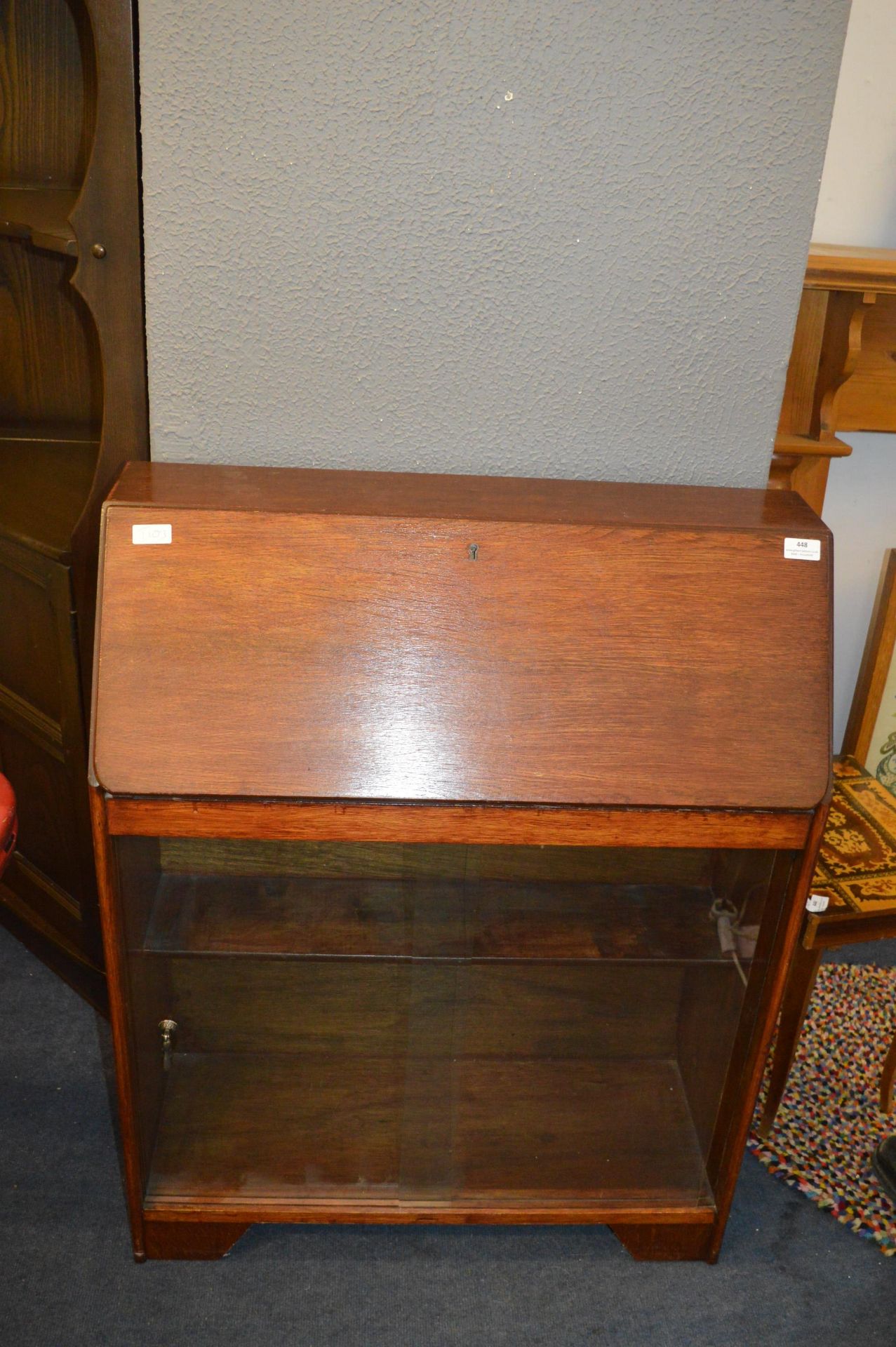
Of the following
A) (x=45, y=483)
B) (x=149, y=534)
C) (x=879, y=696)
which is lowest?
(x=879, y=696)

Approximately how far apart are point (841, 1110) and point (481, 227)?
1.60m

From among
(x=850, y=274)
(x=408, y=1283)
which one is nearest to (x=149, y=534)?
(x=408, y=1283)

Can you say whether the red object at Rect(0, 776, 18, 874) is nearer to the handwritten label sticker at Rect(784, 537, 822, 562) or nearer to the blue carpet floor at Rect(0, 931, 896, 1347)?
the blue carpet floor at Rect(0, 931, 896, 1347)

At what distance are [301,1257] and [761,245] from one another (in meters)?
1.60

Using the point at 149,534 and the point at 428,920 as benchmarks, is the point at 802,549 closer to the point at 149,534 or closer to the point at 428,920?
the point at 428,920

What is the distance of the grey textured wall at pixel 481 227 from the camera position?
134cm

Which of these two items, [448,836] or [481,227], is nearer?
[448,836]

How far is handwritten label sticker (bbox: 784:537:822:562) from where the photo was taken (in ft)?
4.48

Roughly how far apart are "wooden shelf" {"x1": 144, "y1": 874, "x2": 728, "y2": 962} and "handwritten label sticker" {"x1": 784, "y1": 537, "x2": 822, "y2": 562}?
0.49 metres

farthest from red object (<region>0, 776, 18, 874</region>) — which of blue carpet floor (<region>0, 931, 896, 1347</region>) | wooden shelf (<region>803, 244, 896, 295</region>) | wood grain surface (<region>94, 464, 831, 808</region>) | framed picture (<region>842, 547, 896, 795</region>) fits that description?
framed picture (<region>842, 547, 896, 795</region>)

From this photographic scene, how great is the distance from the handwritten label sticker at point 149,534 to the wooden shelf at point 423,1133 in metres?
→ 0.84

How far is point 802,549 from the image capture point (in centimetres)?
137

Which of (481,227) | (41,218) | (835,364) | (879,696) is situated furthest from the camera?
(879,696)

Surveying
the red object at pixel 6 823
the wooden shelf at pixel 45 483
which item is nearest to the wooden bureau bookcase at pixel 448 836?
the red object at pixel 6 823
